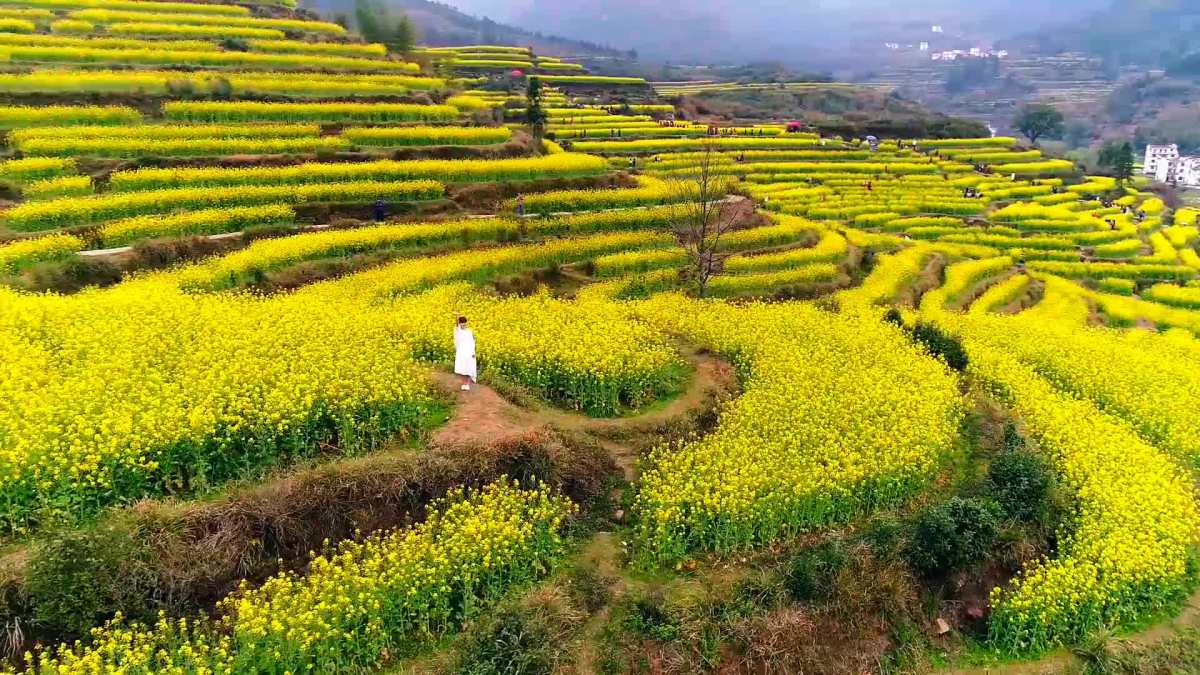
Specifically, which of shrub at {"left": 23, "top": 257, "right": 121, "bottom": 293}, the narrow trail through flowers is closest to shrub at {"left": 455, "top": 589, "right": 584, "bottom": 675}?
the narrow trail through flowers

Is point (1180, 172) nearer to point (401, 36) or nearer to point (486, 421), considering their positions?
point (401, 36)

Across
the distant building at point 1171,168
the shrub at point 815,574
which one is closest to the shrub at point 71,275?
the shrub at point 815,574

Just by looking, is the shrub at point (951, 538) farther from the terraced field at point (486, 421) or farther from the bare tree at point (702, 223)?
the bare tree at point (702, 223)

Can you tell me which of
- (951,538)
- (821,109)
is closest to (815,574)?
(951,538)

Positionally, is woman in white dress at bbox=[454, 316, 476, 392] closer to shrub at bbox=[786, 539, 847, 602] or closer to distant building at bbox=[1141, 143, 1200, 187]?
shrub at bbox=[786, 539, 847, 602]

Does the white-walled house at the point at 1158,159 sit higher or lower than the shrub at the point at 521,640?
higher

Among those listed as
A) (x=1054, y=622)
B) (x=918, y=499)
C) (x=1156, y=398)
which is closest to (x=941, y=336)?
(x=1156, y=398)

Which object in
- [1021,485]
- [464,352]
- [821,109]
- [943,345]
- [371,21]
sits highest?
[371,21]
